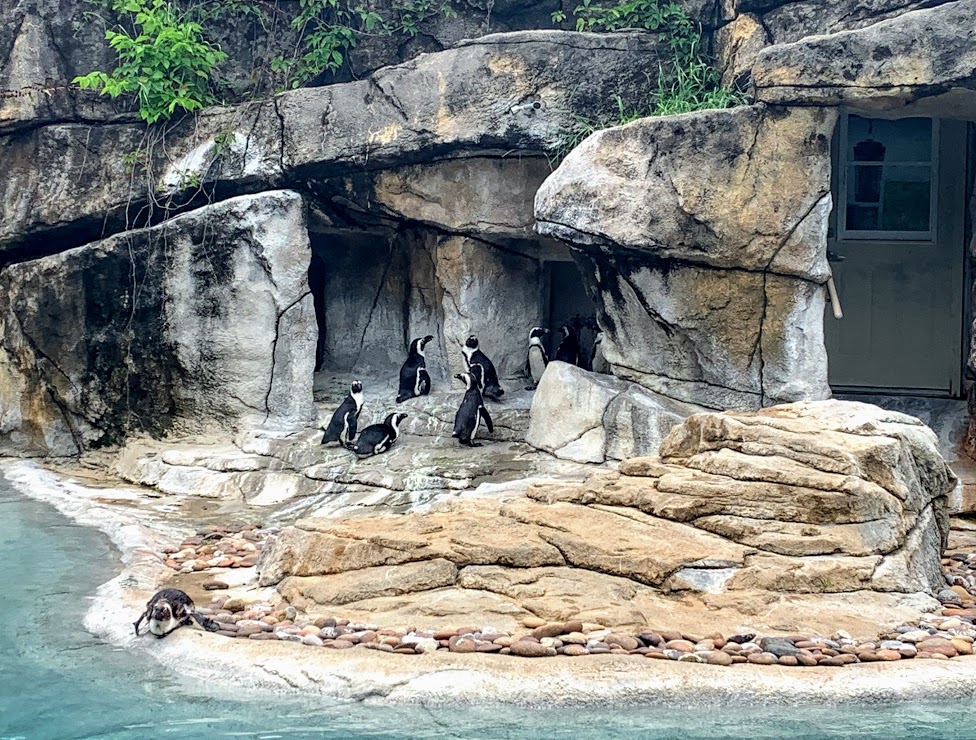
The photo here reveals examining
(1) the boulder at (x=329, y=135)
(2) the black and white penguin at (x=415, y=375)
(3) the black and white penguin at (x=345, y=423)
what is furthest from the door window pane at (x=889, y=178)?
(3) the black and white penguin at (x=345, y=423)

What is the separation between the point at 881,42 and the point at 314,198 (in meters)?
5.22

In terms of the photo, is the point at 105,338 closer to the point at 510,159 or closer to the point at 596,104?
the point at 510,159

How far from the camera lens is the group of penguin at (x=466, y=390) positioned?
9953 millimetres

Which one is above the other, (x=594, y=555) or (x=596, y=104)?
(x=596, y=104)

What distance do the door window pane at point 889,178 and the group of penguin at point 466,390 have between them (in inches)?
111

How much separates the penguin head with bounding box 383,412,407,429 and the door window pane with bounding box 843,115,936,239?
186 inches

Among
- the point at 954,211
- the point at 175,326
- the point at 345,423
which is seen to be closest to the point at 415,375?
the point at 345,423

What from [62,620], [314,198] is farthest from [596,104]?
[62,620]

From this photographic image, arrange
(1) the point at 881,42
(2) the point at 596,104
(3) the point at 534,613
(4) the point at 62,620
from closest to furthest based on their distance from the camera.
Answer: (3) the point at 534,613 → (4) the point at 62,620 → (1) the point at 881,42 → (2) the point at 596,104

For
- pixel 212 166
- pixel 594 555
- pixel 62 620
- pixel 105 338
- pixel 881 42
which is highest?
pixel 881 42

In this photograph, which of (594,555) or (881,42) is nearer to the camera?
(594,555)

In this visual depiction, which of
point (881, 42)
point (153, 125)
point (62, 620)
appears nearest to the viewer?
point (62, 620)

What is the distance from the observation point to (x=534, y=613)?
5.77 metres

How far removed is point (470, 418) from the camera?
998cm
